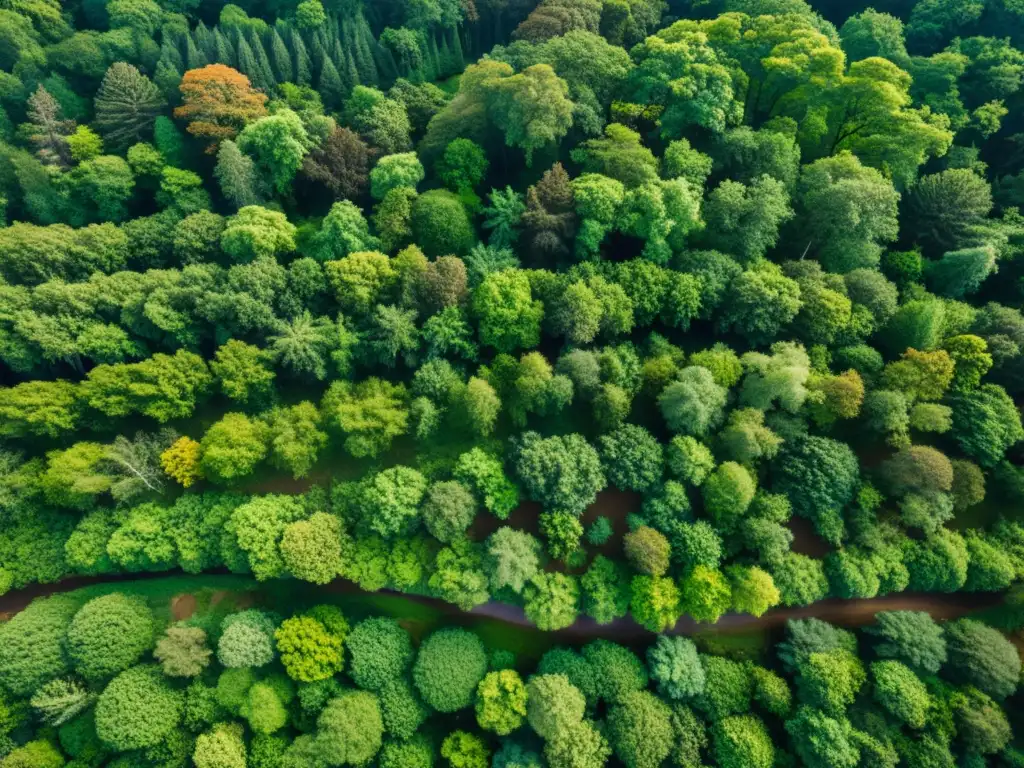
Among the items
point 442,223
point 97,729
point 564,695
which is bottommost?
point 97,729

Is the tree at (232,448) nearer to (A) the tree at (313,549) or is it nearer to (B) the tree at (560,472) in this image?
(A) the tree at (313,549)

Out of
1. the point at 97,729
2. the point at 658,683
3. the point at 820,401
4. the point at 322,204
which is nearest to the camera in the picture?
the point at 97,729

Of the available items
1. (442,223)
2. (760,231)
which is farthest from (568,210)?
(760,231)

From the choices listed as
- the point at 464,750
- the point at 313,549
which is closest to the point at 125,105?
the point at 313,549

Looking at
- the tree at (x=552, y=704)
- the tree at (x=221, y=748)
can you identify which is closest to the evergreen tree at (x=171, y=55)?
the tree at (x=221, y=748)

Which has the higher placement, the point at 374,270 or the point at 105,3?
the point at 105,3

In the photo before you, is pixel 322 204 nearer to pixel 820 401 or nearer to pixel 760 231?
pixel 760 231
